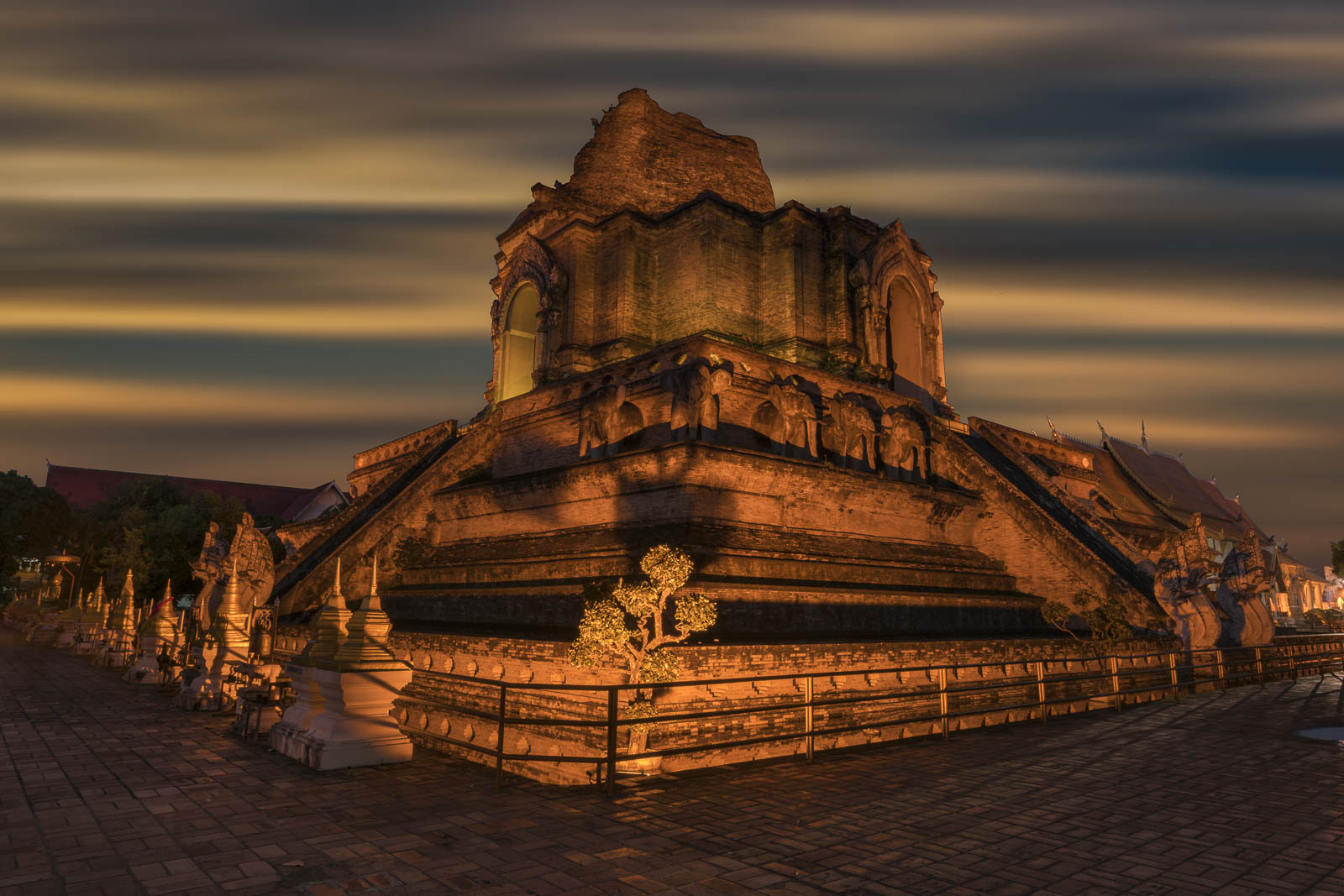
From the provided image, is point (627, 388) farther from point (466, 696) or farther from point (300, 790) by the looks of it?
point (300, 790)

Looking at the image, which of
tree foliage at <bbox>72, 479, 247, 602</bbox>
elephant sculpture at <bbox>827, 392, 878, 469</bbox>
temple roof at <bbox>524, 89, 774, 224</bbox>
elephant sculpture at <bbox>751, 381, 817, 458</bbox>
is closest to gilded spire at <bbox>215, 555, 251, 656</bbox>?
elephant sculpture at <bbox>751, 381, 817, 458</bbox>

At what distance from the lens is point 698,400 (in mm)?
15281

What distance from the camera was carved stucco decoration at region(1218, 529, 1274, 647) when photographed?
18.2 m

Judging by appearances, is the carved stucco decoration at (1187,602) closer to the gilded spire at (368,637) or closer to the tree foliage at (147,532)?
the gilded spire at (368,637)

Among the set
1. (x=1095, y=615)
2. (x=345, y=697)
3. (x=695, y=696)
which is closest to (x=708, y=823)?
(x=695, y=696)

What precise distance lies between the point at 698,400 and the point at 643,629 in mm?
7364

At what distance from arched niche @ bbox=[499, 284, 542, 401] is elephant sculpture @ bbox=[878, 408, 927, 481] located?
1254 centimetres

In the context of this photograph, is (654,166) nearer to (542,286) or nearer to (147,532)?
(542,286)

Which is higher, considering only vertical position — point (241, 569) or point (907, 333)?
point (907, 333)

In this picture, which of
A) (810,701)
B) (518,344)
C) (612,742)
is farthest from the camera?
(518,344)

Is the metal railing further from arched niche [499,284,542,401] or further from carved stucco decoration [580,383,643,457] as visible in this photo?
arched niche [499,284,542,401]

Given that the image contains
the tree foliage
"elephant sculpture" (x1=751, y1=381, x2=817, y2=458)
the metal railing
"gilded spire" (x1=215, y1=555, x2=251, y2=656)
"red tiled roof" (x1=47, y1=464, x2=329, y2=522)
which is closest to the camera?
the metal railing

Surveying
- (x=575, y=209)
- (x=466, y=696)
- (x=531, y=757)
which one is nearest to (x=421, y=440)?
(x=575, y=209)

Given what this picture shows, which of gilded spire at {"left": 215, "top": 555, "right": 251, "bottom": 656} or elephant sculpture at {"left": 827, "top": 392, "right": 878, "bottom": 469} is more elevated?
elephant sculpture at {"left": 827, "top": 392, "right": 878, "bottom": 469}
